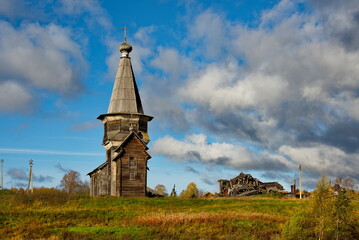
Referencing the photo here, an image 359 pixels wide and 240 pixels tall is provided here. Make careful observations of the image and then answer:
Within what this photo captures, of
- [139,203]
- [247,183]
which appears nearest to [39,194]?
[139,203]

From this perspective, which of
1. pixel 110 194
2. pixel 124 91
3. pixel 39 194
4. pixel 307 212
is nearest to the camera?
pixel 307 212

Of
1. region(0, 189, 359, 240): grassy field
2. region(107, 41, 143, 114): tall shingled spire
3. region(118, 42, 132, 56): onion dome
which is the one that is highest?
region(118, 42, 132, 56): onion dome

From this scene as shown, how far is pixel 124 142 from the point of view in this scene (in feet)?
127

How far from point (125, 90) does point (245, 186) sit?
2281 cm

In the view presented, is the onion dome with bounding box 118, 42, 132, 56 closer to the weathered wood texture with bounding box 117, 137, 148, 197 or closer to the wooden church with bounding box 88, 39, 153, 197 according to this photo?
the wooden church with bounding box 88, 39, 153, 197

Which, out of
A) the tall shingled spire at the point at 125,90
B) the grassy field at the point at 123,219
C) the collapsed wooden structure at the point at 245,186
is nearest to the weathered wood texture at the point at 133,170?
the grassy field at the point at 123,219

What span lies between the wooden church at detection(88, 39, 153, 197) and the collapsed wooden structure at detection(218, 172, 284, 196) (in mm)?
19856

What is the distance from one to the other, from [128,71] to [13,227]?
72.8 feet

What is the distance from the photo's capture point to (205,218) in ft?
88.3

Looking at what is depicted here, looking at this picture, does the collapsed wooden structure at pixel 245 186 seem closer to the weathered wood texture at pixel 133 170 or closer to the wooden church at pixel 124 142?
the wooden church at pixel 124 142

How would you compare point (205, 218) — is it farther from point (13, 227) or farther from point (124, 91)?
point (124, 91)

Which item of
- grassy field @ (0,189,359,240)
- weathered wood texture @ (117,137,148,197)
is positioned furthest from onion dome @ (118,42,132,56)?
grassy field @ (0,189,359,240)

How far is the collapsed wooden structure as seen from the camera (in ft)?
188

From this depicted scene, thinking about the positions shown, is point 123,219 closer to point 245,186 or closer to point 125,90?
point 125,90
